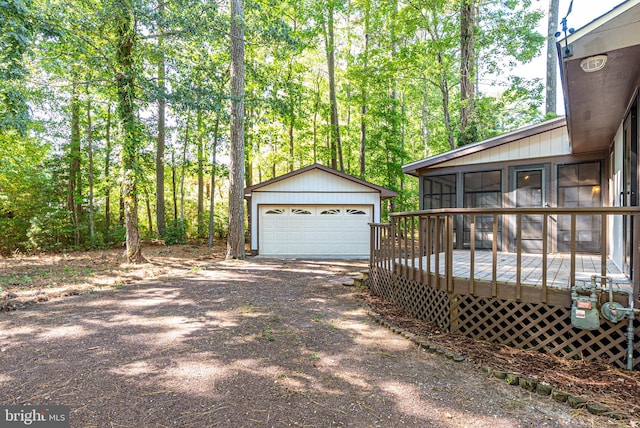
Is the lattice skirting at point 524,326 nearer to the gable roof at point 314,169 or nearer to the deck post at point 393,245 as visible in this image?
the deck post at point 393,245

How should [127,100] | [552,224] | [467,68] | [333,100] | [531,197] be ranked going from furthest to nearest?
1. [333,100]
2. [467,68]
3. [127,100]
4. [531,197]
5. [552,224]

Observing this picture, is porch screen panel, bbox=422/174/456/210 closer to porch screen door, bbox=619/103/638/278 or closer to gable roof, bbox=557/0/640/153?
gable roof, bbox=557/0/640/153

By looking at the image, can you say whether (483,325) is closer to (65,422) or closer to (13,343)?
(65,422)

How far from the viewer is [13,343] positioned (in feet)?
11.4

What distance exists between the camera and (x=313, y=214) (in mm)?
11648

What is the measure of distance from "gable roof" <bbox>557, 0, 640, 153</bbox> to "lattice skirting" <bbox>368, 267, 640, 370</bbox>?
2.32 meters

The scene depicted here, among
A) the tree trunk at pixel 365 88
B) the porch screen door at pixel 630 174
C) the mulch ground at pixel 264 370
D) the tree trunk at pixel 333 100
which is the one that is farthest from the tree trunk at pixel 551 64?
the mulch ground at pixel 264 370

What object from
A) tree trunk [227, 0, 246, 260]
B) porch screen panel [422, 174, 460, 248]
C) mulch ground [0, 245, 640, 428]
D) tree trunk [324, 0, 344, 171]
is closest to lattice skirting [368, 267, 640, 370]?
mulch ground [0, 245, 640, 428]

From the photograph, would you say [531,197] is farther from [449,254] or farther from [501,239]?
[449,254]

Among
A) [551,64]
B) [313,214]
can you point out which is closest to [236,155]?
[313,214]

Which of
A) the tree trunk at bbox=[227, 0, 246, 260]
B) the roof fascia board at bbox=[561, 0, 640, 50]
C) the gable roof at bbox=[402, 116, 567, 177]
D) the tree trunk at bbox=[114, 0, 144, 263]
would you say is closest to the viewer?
the roof fascia board at bbox=[561, 0, 640, 50]

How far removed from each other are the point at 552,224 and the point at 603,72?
13.6ft

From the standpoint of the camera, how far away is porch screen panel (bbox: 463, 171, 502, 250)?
717cm

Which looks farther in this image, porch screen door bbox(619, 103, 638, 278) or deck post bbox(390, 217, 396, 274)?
deck post bbox(390, 217, 396, 274)
